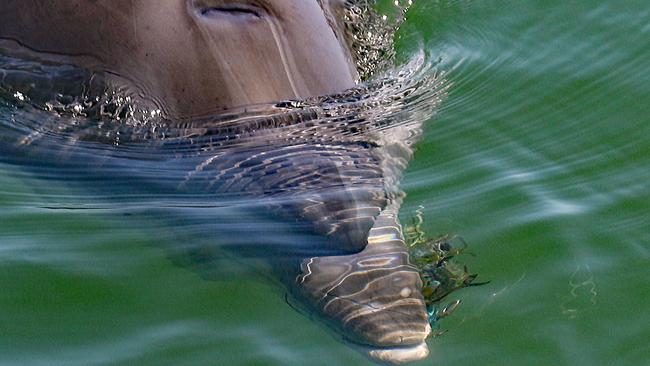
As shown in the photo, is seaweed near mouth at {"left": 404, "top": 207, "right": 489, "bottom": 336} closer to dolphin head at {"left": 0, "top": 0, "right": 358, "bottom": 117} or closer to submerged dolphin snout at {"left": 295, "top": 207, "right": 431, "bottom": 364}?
submerged dolphin snout at {"left": 295, "top": 207, "right": 431, "bottom": 364}

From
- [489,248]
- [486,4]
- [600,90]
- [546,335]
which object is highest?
[486,4]

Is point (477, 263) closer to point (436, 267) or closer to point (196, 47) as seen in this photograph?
point (436, 267)

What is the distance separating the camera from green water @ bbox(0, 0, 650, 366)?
15.5 ft

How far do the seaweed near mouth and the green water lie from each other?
0.06 metres

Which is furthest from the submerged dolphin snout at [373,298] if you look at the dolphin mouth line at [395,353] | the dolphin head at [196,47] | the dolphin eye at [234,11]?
the dolphin eye at [234,11]

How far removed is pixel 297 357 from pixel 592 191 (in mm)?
2000

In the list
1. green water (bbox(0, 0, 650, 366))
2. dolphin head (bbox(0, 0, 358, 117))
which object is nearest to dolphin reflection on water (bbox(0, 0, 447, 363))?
dolphin head (bbox(0, 0, 358, 117))

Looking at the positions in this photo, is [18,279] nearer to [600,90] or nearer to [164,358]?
[164,358]

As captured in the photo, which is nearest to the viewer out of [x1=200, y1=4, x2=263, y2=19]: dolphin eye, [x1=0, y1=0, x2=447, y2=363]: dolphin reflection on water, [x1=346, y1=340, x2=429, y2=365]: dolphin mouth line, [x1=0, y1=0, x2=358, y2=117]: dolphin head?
[x1=346, y1=340, x2=429, y2=365]: dolphin mouth line

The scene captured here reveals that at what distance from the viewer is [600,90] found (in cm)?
698

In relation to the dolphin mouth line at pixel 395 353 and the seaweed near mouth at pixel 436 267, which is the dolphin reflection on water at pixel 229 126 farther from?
the dolphin mouth line at pixel 395 353

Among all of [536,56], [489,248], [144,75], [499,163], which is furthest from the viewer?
[536,56]

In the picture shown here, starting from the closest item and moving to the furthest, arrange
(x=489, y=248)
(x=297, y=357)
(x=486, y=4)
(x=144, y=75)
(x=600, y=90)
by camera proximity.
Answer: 1. (x=297, y=357)
2. (x=489, y=248)
3. (x=144, y=75)
4. (x=600, y=90)
5. (x=486, y=4)

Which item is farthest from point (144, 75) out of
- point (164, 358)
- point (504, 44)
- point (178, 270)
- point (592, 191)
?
point (504, 44)
